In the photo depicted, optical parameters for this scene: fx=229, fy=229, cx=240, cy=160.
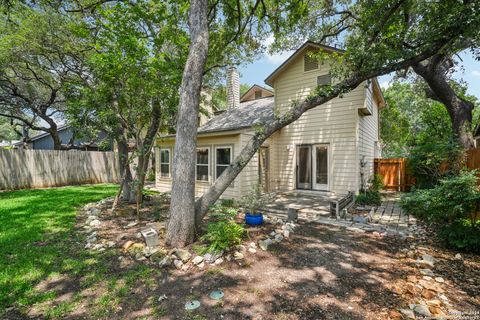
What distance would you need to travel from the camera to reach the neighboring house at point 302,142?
8633 mm

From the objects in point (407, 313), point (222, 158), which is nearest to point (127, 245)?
point (407, 313)

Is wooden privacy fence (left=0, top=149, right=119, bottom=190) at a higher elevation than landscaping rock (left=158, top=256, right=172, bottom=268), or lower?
higher

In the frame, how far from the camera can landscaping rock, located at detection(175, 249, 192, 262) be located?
380 cm

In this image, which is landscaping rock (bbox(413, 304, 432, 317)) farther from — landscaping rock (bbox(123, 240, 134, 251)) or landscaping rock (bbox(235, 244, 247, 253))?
landscaping rock (bbox(123, 240, 134, 251))

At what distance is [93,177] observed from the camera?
14266mm

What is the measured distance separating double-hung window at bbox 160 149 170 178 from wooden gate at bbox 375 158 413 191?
10.8 metres

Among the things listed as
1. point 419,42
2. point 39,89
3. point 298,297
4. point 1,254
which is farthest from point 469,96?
point 39,89

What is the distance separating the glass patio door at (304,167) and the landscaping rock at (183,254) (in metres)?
6.91

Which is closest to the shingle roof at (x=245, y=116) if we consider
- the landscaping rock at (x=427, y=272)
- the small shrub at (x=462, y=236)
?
the small shrub at (x=462, y=236)

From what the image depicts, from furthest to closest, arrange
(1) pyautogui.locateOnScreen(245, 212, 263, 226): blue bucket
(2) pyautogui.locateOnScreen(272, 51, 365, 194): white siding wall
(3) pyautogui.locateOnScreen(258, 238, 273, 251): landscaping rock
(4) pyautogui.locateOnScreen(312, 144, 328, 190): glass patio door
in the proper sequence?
1. (4) pyautogui.locateOnScreen(312, 144, 328, 190): glass patio door
2. (2) pyautogui.locateOnScreen(272, 51, 365, 194): white siding wall
3. (1) pyautogui.locateOnScreen(245, 212, 263, 226): blue bucket
4. (3) pyautogui.locateOnScreen(258, 238, 273, 251): landscaping rock

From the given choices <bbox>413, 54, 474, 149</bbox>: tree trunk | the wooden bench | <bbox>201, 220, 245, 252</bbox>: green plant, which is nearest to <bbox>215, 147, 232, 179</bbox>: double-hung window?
the wooden bench

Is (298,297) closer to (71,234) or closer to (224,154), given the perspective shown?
(71,234)

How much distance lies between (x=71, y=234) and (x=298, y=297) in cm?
509

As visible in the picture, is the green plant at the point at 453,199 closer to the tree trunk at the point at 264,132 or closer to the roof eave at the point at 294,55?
the tree trunk at the point at 264,132
